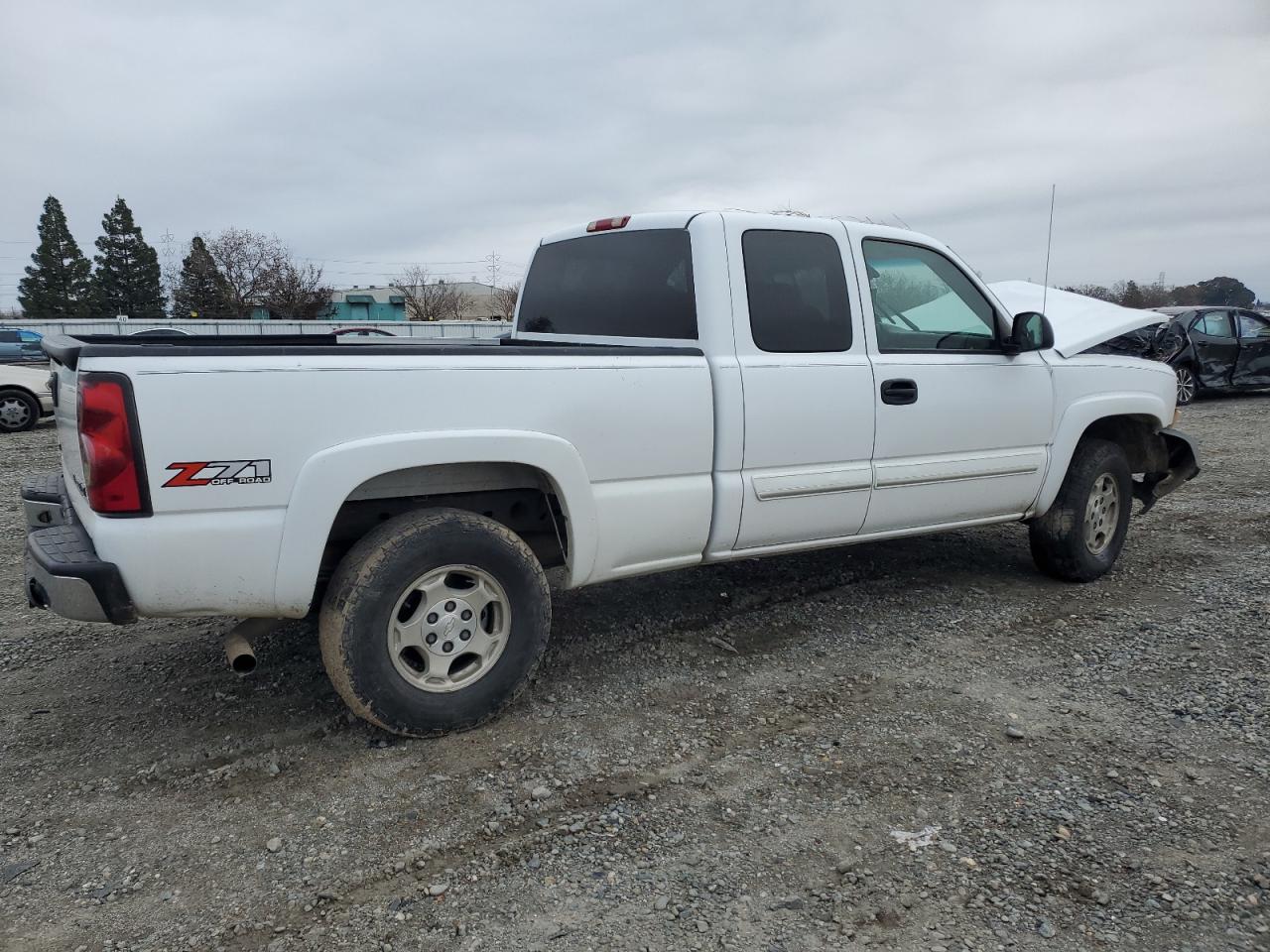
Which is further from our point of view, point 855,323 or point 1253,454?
point 1253,454

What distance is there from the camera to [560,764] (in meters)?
3.28

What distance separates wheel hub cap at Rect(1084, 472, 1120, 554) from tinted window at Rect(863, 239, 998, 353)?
4.07 ft

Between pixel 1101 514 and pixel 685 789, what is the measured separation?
11.6 ft

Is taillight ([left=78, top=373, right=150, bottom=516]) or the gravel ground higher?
taillight ([left=78, top=373, right=150, bottom=516])

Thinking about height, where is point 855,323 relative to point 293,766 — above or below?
above

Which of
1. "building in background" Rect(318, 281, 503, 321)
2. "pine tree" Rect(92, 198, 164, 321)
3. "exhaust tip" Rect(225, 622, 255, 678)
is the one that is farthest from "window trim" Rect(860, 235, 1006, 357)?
"pine tree" Rect(92, 198, 164, 321)

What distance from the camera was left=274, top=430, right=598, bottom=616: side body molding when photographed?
3.04 m

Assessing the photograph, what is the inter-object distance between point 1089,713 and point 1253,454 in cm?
795

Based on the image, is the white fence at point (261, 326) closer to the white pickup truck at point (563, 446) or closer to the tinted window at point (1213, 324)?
the tinted window at point (1213, 324)

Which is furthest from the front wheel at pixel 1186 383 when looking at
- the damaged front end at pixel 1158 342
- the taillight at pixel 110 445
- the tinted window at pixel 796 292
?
the taillight at pixel 110 445

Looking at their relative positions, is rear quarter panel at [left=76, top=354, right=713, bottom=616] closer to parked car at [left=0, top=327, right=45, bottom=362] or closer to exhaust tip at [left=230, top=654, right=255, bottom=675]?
exhaust tip at [left=230, top=654, right=255, bottom=675]

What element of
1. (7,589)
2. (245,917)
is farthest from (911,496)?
(7,589)

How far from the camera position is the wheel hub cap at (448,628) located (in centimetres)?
331

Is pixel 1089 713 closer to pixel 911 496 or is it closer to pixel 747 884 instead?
pixel 911 496
